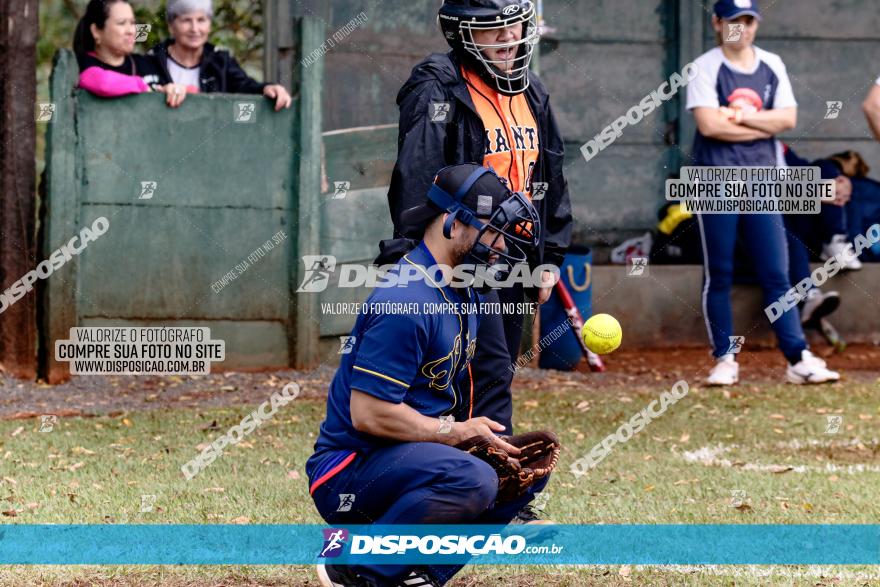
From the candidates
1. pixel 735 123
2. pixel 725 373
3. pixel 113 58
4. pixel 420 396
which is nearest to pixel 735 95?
pixel 735 123

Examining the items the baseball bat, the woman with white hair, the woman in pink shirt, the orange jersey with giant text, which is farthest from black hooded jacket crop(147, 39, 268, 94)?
the orange jersey with giant text

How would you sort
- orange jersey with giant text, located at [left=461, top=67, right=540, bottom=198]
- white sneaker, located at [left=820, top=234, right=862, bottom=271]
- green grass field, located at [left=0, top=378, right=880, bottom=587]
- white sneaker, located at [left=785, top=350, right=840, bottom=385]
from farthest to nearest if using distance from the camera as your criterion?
white sneaker, located at [left=820, top=234, right=862, bottom=271]
white sneaker, located at [left=785, top=350, right=840, bottom=385]
orange jersey with giant text, located at [left=461, top=67, right=540, bottom=198]
green grass field, located at [left=0, top=378, right=880, bottom=587]

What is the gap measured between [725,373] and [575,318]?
1.27 meters

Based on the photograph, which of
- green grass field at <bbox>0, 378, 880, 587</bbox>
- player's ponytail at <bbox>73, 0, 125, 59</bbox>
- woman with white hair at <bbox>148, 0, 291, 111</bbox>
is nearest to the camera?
green grass field at <bbox>0, 378, 880, 587</bbox>

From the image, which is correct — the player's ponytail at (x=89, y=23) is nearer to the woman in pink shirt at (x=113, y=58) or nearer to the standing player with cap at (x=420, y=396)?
the woman in pink shirt at (x=113, y=58)

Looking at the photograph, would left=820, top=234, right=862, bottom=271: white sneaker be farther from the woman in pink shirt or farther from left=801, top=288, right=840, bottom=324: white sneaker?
the woman in pink shirt

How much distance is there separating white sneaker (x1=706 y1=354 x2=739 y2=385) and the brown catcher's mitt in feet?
16.4

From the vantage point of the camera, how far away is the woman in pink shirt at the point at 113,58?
9312 millimetres

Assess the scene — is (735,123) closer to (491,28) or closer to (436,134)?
(491,28)

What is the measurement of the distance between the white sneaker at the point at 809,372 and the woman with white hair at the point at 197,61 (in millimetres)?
3819

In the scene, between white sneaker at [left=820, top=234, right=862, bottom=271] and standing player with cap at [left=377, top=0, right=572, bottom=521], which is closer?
standing player with cap at [left=377, top=0, right=572, bottom=521]

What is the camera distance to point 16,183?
9648 millimetres

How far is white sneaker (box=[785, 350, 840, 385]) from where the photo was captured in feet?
31.9

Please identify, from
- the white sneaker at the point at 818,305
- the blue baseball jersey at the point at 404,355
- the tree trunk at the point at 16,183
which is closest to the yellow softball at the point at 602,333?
the blue baseball jersey at the point at 404,355
